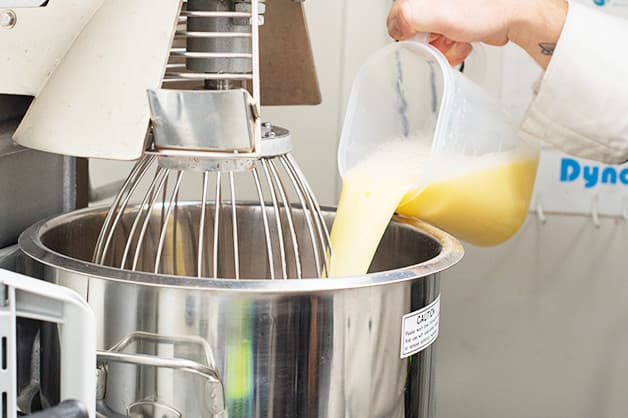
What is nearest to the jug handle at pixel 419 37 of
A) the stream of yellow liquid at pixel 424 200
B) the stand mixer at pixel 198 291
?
the stream of yellow liquid at pixel 424 200

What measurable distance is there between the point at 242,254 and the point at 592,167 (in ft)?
2.27

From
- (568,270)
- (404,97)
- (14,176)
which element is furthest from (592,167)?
(14,176)

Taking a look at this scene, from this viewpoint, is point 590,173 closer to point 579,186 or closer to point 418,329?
point 579,186

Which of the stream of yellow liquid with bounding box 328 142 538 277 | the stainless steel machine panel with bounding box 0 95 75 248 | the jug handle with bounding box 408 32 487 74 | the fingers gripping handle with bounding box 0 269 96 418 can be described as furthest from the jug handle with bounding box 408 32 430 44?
the fingers gripping handle with bounding box 0 269 96 418

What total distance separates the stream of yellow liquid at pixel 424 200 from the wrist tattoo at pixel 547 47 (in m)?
0.12

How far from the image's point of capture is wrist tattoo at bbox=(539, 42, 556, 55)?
40.6 inches

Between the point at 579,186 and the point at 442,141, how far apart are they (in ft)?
2.10

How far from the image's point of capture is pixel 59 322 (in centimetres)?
57

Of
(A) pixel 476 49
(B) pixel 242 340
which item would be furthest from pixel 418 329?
(A) pixel 476 49

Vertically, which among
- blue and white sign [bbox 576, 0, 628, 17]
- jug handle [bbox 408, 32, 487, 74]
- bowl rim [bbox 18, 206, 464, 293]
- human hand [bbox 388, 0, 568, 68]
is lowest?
bowl rim [bbox 18, 206, 464, 293]

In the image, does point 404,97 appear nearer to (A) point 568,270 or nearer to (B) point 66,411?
(B) point 66,411

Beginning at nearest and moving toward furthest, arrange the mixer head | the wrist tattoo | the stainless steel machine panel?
the mixer head
the stainless steel machine panel
the wrist tattoo

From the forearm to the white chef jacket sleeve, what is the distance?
0.01 metres

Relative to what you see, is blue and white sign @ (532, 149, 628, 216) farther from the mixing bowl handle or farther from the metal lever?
the metal lever
